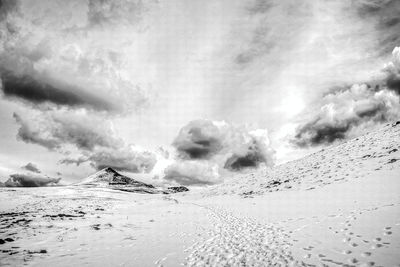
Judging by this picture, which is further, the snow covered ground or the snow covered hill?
the snow covered hill

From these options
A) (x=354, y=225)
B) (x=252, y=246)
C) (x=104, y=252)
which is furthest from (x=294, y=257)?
(x=104, y=252)

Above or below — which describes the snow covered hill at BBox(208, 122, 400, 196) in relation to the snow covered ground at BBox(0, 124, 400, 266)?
above

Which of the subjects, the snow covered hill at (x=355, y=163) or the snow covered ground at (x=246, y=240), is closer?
the snow covered ground at (x=246, y=240)

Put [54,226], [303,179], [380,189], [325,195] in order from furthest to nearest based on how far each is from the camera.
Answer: [303,179] < [325,195] < [380,189] < [54,226]

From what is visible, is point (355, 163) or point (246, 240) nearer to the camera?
point (246, 240)

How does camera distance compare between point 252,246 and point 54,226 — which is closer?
point 252,246

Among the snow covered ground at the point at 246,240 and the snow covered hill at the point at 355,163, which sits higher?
the snow covered hill at the point at 355,163

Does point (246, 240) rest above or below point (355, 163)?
below

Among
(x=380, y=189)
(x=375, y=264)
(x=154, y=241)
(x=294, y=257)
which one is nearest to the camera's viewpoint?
(x=375, y=264)

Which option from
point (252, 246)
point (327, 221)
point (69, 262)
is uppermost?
point (327, 221)

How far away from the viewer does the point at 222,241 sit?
39.7ft

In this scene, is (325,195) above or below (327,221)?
above

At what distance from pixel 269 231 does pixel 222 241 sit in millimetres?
3413

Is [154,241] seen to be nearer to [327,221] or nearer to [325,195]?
[327,221]
